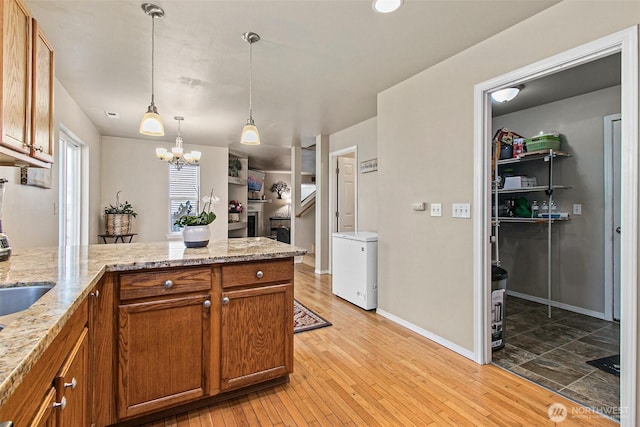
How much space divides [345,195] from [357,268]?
2019 mm

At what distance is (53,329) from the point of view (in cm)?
82

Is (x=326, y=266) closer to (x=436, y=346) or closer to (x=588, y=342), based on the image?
(x=436, y=346)

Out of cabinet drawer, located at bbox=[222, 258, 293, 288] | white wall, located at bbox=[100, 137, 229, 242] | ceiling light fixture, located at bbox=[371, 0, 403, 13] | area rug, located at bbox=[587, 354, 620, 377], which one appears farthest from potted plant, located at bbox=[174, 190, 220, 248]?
white wall, located at bbox=[100, 137, 229, 242]

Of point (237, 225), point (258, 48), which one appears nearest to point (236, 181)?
point (237, 225)

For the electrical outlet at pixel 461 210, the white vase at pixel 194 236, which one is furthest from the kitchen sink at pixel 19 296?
the electrical outlet at pixel 461 210

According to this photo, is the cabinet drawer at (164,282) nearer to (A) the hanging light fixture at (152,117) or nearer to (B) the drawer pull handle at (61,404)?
(B) the drawer pull handle at (61,404)

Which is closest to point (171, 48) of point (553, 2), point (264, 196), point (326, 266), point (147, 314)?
point (147, 314)

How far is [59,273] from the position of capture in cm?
140

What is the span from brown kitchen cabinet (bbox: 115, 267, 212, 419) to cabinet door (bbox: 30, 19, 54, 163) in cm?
92

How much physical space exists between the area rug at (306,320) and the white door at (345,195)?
207 centimetres

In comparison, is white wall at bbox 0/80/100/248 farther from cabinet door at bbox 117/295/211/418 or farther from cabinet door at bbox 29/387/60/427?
cabinet door at bbox 29/387/60/427

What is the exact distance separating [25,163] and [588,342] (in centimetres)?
433

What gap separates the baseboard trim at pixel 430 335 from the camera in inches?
97.7

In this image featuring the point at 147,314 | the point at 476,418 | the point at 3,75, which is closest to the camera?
the point at 3,75
